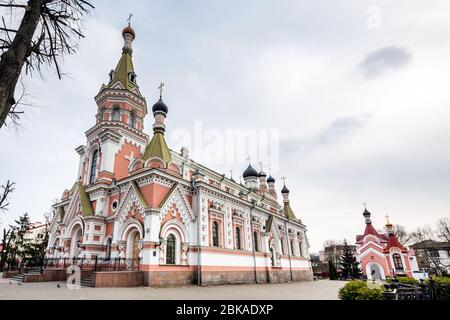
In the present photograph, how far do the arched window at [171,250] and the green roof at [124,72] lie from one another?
13706mm

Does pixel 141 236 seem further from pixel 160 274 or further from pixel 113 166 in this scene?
pixel 113 166

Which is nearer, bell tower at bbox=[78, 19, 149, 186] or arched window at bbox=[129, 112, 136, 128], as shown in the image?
bell tower at bbox=[78, 19, 149, 186]

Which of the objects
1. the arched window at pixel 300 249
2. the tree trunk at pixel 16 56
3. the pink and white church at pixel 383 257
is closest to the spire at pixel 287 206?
the arched window at pixel 300 249

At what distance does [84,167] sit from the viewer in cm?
2212

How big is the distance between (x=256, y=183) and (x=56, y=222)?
2119cm

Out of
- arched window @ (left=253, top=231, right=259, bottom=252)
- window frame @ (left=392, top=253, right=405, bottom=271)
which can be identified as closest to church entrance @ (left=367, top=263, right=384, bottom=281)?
window frame @ (left=392, top=253, right=405, bottom=271)

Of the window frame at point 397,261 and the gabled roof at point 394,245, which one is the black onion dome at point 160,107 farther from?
the window frame at point 397,261

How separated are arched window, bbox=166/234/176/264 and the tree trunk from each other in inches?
507

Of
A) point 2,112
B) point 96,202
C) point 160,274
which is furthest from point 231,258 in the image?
point 2,112

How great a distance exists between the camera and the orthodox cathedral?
53.9 feet

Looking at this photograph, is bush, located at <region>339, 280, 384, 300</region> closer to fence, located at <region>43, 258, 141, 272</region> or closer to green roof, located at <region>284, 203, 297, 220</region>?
fence, located at <region>43, 258, 141, 272</region>

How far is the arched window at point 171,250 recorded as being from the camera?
1641 centimetres

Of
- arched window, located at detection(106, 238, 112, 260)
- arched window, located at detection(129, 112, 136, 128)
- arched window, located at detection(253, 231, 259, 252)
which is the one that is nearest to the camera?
arched window, located at detection(106, 238, 112, 260)

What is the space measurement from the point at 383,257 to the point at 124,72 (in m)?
41.5
